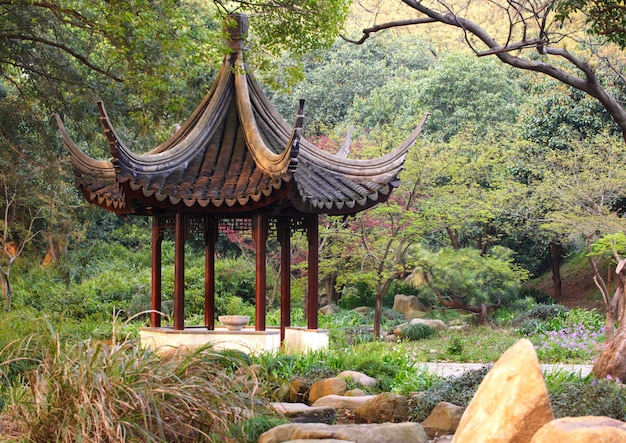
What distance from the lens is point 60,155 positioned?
1861 centimetres

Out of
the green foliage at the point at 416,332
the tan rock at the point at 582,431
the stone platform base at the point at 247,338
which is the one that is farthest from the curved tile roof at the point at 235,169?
the green foliage at the point at 416,332

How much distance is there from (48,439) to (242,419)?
1260 millimetres

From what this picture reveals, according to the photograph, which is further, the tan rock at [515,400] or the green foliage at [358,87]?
the green foliage at [358,87]

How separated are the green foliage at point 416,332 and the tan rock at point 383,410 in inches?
417

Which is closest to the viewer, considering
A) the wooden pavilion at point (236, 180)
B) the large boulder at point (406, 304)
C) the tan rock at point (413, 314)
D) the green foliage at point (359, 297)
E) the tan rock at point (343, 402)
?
the tan rock at point (343, 402)

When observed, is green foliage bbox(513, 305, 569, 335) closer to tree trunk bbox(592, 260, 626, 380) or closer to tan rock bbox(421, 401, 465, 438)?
tree trunk bbox(592, 260, 626, 380)

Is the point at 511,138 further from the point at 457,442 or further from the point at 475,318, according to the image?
the point at 457,442

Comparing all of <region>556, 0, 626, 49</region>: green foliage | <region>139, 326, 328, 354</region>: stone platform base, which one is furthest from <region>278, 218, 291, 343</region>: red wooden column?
<region>556, 0, 626, 49</region>: green foliage

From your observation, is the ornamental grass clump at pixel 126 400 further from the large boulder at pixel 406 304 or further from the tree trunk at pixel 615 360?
the large boulder at pixel 406 304

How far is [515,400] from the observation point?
3.34 metres

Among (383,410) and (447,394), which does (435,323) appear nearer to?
(447,394)

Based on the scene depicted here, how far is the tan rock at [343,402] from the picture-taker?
7.31 m

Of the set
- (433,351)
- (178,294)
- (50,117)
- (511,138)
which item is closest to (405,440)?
(178,294)

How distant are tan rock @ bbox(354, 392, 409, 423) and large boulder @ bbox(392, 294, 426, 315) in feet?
46.3
